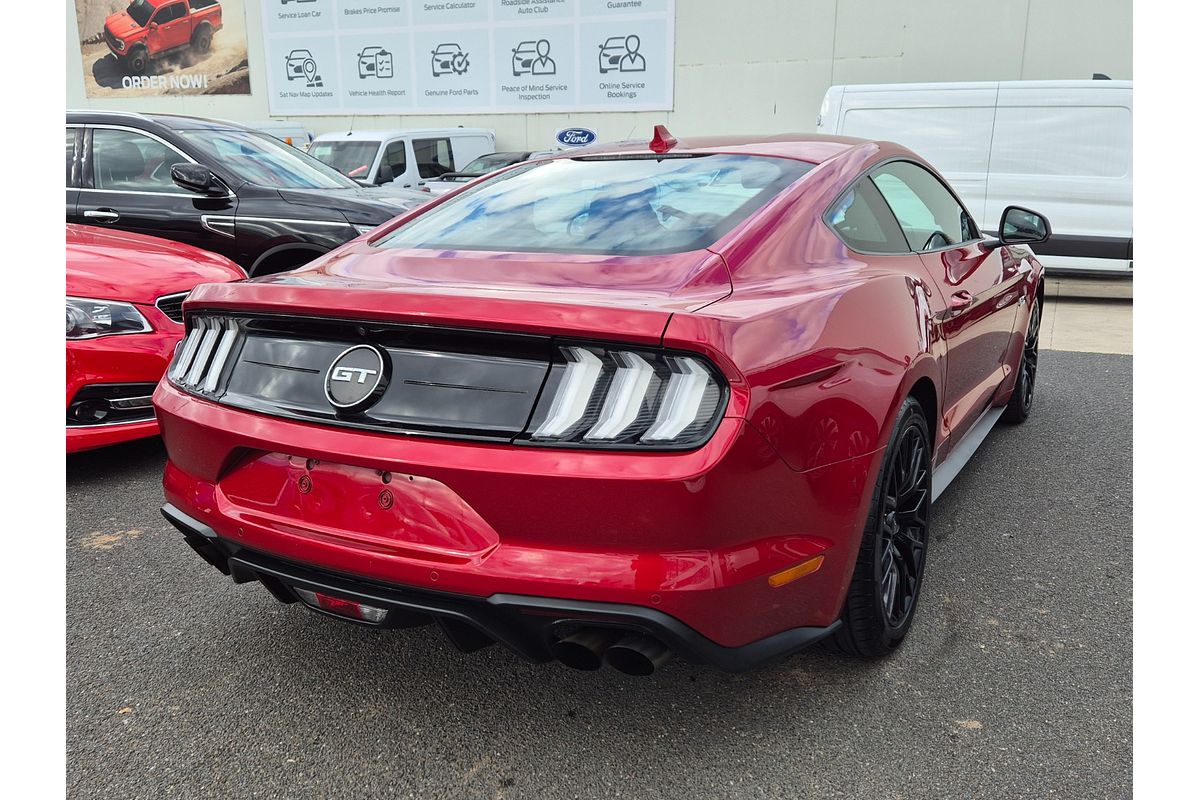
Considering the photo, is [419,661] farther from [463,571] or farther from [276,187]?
[276,187]

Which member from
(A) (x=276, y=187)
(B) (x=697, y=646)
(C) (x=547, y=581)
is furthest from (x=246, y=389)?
(A) (x=276, y=187)

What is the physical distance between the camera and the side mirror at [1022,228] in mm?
3697

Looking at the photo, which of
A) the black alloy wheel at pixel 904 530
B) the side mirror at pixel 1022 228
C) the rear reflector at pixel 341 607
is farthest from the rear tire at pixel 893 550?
the side mirror at pixel 1022 228

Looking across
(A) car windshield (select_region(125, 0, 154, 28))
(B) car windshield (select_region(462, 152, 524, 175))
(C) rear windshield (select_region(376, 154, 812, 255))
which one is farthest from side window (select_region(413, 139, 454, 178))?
(C) rear windshield (select_region(376, 154, 812, 255))

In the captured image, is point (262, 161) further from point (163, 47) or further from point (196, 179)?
point (163, 47)

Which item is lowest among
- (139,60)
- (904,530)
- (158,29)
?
(904,530)

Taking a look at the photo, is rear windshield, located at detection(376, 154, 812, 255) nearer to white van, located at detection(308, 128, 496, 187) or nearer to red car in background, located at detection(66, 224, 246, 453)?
red car in background, located at detection(66, 224, 246, 453)

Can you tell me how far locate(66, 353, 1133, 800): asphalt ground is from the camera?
80.7 inches

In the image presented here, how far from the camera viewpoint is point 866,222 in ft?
9.01

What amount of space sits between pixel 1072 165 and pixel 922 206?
748cm

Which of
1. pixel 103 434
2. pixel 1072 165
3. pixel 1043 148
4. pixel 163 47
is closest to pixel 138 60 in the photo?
pixel 163 47

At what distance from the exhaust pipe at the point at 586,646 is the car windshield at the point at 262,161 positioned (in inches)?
195

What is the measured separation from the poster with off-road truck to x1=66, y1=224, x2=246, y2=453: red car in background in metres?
18.0

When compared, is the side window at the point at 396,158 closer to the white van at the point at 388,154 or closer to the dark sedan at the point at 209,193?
the white van at the point at 388,154
